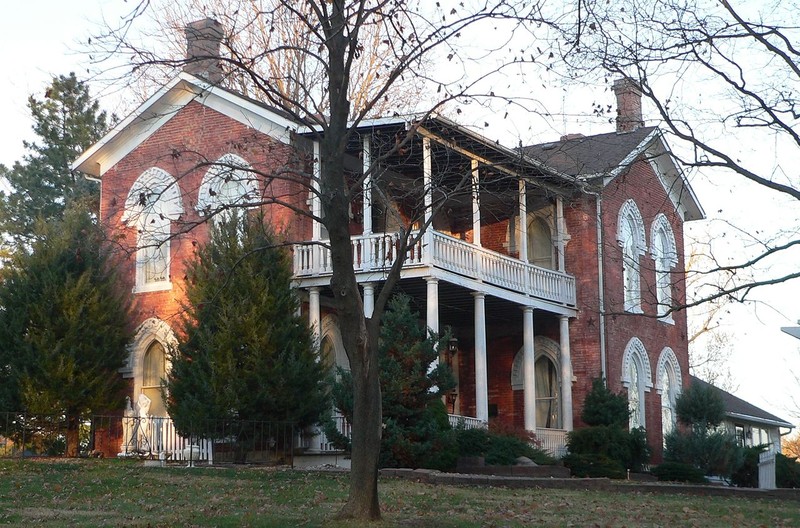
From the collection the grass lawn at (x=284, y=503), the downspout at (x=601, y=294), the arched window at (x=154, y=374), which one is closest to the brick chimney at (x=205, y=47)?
the grass lawn at (x=284, y=503)

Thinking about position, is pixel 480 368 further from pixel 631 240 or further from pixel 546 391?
pixel 631 240

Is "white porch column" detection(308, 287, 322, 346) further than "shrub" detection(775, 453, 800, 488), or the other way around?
"shrub" detection(775, 453, 800, 488)

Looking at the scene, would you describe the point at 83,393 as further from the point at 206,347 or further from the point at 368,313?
the point at 368,313

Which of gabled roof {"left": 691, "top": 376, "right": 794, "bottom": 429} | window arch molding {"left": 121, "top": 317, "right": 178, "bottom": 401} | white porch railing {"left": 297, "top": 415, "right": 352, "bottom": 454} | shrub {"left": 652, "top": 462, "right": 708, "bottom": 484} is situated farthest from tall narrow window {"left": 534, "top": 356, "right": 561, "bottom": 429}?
gabled roof {"left": 691, "top": 376, "right": 794, "bottom": 429}

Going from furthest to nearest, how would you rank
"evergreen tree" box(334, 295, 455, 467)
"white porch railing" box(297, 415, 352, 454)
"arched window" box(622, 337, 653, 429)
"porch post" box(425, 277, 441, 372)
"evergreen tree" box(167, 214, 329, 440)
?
"arched window" box(622, 337, 653, 429), "porch post" box(425, 277, 441, 372), "white porch railing" box(297, 415, 352, 454), "evergreen tree" box(167, 214, 329, 440), "evergreen tree" box(334, 295, 455, 467)

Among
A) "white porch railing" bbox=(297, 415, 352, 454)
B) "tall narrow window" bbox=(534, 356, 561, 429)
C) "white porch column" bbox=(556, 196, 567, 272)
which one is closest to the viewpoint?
"white porch railing" bbox=(297, 415, 352, 454)

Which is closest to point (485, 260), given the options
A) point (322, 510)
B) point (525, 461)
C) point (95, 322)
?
point (525, 461)

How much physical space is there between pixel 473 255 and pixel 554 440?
5.28 m

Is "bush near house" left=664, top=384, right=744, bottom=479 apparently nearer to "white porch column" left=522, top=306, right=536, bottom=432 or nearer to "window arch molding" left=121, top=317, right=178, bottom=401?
"white porch column" left=522, top=306, right=536, bottom=432

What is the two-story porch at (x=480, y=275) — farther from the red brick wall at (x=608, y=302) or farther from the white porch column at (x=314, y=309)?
the red brick wall at (x=608, y=302)

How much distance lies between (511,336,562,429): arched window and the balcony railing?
1965 mm

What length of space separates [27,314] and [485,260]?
33.3 feet

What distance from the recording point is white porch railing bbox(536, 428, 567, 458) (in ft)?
88.2

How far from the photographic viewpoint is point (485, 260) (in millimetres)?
26047
